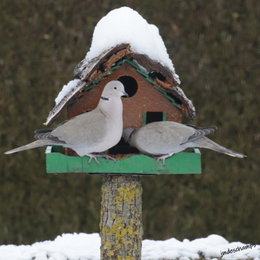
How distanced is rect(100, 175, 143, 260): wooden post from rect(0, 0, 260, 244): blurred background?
1496 millimetres

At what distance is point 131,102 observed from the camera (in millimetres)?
3213

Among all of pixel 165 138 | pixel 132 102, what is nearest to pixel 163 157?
pixel 165 138

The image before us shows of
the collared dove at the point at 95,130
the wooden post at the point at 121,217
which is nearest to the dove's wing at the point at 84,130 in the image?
the collared dove at the point at 95,130

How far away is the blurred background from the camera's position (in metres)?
4.88

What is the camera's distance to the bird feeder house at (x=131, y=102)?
300cm

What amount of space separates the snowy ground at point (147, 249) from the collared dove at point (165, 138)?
1.39m

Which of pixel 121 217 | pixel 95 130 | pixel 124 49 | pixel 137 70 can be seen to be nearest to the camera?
pixel 95 130

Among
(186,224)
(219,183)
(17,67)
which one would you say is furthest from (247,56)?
(17,67)

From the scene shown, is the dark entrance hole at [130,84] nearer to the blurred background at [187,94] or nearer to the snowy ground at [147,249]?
the snowy ground at [147,249]

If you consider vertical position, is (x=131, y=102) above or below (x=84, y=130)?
above

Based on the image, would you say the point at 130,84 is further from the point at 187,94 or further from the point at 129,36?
the point at 187,94

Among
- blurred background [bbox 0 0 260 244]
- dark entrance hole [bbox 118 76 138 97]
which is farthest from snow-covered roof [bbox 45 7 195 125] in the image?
blurred background [bbox 0 0 260 244]

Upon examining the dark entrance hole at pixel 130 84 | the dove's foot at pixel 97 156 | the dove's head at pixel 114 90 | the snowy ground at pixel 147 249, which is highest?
the dark entrance hole at pixel 130 84

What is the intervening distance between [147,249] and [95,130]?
1843 mm
